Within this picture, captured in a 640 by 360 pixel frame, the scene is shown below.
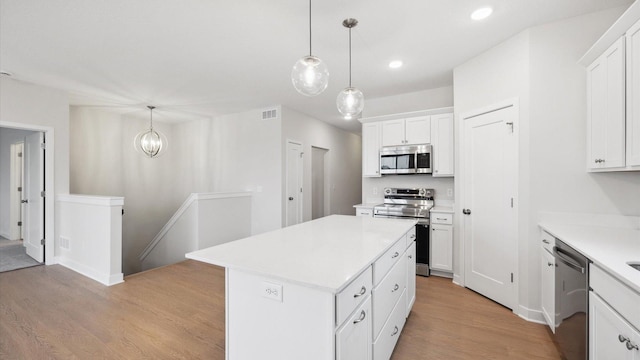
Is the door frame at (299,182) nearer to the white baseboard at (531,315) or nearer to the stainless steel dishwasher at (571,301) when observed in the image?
Answer: the white baseboard at (531,315)

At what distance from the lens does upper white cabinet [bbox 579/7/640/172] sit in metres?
1.73

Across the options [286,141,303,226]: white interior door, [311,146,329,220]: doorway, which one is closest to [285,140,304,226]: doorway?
[286,141,303,226]: white interior door

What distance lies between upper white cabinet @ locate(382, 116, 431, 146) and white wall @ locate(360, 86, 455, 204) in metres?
0.49

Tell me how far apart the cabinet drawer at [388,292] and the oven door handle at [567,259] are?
1.07m

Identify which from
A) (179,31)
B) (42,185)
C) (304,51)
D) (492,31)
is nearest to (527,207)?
(492,31)

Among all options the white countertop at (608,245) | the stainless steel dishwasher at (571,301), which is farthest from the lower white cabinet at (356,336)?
the stainless steel dishwasher at (571,301)

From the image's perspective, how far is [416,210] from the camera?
3824mm

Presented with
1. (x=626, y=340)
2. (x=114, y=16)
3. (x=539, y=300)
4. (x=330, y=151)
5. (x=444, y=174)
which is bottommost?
(x=539, y=300)

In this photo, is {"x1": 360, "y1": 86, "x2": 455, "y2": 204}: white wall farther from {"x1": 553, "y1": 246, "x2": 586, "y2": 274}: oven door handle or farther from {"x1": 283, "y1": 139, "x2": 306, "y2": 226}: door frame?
{"x1": 553, "y1": 246, "x2": 586, "y2": 274}: oven door handle

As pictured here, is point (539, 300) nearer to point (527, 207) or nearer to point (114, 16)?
point (527, 207)

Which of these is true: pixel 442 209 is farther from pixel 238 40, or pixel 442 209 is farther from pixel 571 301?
pixel 238 40

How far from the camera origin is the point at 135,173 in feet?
20.3

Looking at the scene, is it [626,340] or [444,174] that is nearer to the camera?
[626,340]

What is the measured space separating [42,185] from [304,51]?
4423 mm
